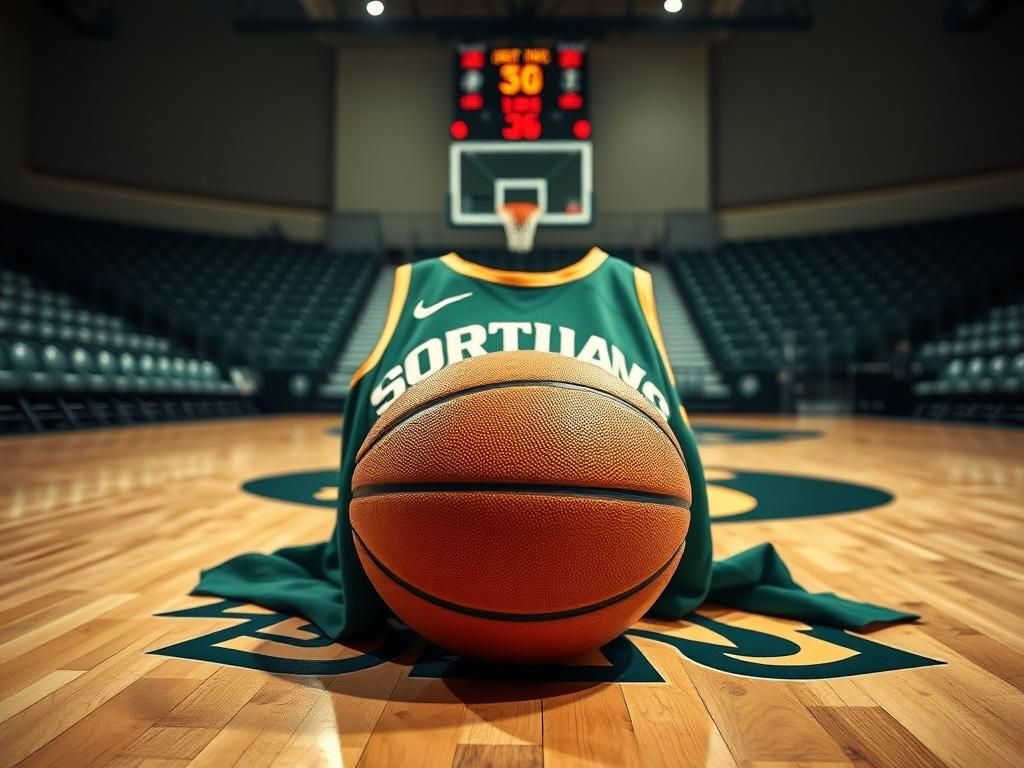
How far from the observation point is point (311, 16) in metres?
10.6

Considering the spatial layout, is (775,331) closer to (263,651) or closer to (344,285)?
(344,285)

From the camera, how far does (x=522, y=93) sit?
8617 millimetres

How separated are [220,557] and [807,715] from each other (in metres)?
1.31

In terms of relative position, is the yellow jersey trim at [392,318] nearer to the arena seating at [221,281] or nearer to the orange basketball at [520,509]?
the orange basketball at [520,509]

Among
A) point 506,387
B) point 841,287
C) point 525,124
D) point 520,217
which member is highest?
point 525,124

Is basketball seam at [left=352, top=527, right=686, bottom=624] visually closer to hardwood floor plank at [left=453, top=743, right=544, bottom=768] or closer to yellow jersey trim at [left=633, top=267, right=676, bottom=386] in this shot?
hardwood floor plank at [left=453, top=743, right=544, bottom=768]

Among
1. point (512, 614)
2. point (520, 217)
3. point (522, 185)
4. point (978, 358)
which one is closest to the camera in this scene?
point (512, 614)

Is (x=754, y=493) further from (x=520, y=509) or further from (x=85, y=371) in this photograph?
(x=85, y=371)

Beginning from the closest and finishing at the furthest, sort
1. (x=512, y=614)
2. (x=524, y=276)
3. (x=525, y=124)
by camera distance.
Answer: (x=512, y=614) < (x=524, y=276) < (x=525, y=124)

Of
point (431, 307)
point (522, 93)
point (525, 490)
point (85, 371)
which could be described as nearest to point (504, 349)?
point (431, 307)

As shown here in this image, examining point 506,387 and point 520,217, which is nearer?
point 506,387

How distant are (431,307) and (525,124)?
7.77 m

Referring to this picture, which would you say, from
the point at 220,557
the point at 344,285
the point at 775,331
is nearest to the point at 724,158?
the point at 775,331

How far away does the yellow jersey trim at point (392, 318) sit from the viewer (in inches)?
51.0
